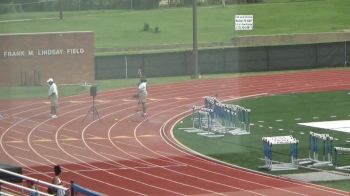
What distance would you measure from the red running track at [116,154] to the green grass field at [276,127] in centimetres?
36

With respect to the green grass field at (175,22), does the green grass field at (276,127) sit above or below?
below

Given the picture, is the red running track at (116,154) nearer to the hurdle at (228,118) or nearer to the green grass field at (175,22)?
the hurdle at (228,118)

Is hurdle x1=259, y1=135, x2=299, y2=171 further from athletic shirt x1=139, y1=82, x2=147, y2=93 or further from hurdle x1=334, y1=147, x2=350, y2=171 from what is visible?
athletic shirt x1=139, y1=82, x2=147, y2=93

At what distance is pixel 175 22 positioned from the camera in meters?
16.2

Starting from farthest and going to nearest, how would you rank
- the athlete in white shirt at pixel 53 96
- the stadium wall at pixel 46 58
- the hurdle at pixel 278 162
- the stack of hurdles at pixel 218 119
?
the stack of hurdles at pixel 218 119 < the hurdle at pixel 278 162 < the athlete in white shirt at pixel 53 96 < the stadium wall at pixel 46 58

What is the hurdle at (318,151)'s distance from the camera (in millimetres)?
13977

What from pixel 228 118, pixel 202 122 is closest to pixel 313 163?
A: pixel 228 118

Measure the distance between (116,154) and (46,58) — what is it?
4.86ft

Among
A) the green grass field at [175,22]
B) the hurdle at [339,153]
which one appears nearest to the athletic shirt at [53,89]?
the green grass field at [175,22]

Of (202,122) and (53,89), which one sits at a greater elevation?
(53,89)

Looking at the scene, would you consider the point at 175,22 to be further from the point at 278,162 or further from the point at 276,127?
the point at 278,162

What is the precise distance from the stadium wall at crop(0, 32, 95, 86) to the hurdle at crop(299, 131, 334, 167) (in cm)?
315

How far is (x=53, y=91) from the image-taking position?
13.7 meters

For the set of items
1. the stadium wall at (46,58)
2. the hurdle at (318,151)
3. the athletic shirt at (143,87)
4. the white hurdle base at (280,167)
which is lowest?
the white hurdle base at (280,167)
